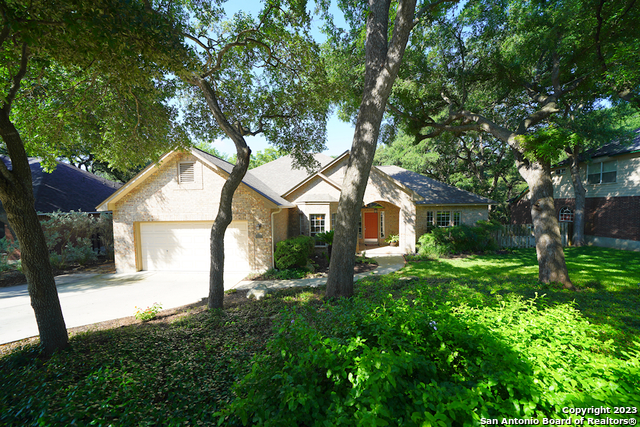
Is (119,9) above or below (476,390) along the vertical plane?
above

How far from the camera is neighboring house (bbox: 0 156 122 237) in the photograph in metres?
14.4

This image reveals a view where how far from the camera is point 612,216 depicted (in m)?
15.5

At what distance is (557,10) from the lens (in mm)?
8836

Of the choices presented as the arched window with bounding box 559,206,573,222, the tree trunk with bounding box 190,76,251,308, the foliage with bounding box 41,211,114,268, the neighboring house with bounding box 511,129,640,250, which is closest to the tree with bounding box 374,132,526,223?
the arched window with bounding box 559,206,573,222

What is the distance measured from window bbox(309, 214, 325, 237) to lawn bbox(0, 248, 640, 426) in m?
9.79

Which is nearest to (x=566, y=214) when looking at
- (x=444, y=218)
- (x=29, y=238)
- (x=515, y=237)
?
(x=515, y=237)

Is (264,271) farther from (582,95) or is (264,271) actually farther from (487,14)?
(582,95)

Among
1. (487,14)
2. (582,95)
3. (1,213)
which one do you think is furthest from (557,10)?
(1,213)

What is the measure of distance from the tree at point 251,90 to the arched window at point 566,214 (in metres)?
19.3

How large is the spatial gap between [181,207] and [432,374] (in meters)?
12.3

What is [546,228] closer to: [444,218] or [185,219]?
[444,218]

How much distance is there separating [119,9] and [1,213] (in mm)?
15659

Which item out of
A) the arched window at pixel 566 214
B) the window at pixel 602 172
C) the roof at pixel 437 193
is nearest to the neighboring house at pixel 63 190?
the roof at pixel 437 193

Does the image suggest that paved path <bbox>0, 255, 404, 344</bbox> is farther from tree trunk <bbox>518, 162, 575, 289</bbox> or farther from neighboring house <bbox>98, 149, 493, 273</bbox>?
tree trunk <bbox>518, 162, 575, 289</bbox>
